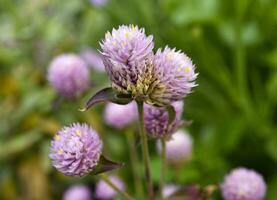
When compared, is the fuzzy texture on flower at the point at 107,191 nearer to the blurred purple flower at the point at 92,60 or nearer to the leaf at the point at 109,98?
the leaf at the point at 109,98

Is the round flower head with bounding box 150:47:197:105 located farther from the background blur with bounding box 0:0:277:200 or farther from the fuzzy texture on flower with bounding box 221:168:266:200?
the background blur with bounding box 0:0:277:200

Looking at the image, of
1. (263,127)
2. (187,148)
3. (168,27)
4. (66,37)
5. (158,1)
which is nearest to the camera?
(187,148)

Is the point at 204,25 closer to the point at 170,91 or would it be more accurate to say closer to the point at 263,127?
the point at 263,127

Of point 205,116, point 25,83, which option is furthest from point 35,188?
point 205,116

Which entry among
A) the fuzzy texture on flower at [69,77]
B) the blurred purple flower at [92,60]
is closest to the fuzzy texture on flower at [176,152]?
the fuzzy texture on flower at [69,77]

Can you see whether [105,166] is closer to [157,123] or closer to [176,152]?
[157,123]

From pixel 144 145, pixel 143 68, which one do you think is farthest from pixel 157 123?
pixel 143 68
